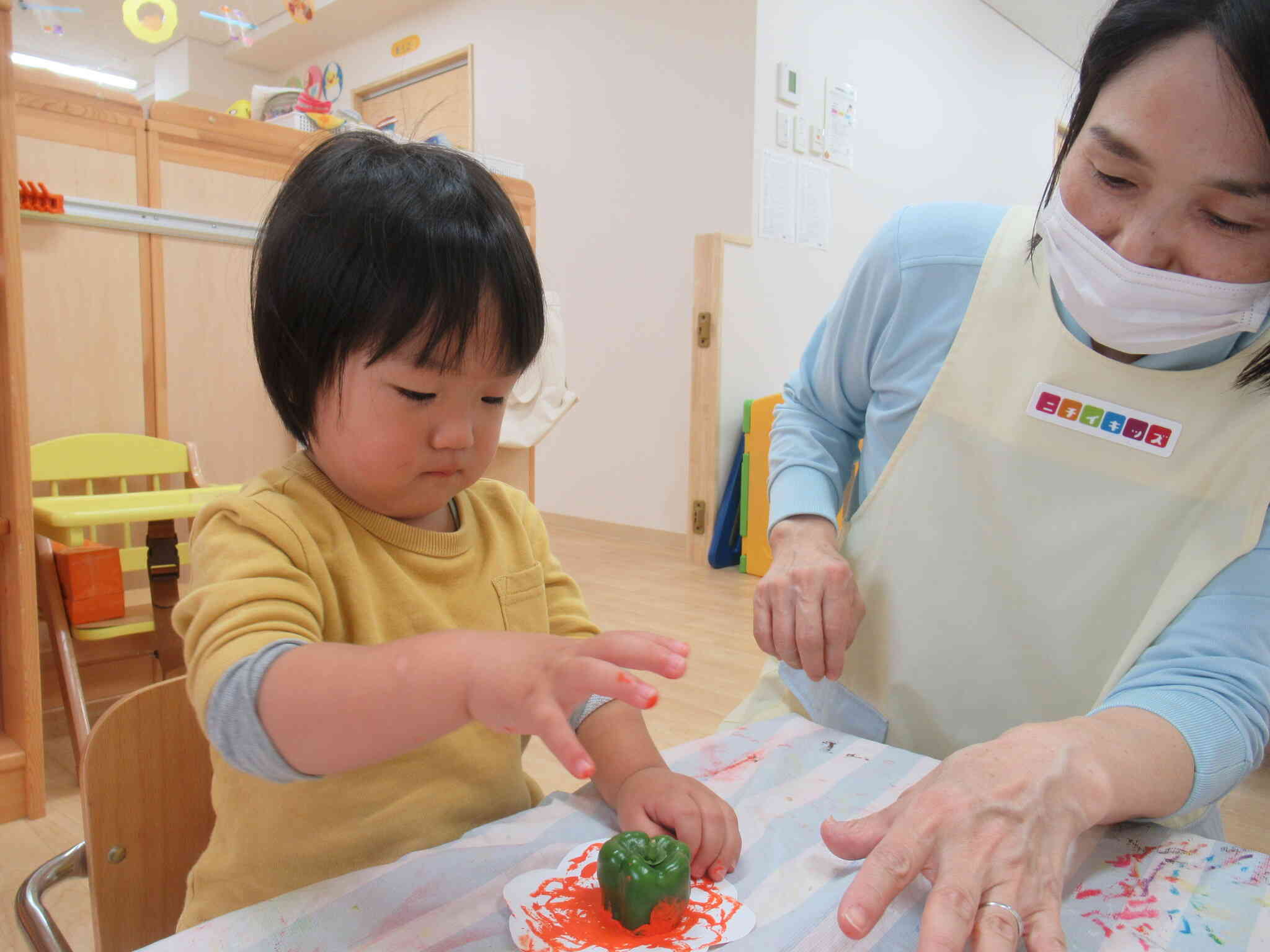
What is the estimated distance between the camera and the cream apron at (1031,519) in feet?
2.53

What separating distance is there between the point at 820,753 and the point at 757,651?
1914 millimetres

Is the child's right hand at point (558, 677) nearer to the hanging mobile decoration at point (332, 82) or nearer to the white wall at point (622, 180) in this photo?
the white wall at point (622, 180)

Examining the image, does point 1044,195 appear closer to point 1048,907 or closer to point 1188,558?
point 1188,558

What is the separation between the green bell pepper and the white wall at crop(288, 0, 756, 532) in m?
3.47

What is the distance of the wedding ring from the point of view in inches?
21.7

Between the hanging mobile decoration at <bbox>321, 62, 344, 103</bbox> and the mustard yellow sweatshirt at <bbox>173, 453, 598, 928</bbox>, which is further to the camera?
the hanging mobile decoration at <bbox>321, 62, 344, 103</bbox>

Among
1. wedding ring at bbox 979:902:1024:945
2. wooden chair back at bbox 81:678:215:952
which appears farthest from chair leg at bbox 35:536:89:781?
wedding ring at bbox 979:902:1024:945

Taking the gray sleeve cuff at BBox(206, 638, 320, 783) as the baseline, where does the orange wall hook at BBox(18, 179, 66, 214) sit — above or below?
above

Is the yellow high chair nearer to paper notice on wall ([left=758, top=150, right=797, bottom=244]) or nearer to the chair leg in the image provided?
the chair leg

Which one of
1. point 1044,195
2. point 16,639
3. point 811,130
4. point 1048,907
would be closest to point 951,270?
point 1044,195

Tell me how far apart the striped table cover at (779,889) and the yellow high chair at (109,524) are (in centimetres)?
132

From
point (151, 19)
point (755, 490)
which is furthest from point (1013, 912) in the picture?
point (151, 19)

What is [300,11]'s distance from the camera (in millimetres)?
3787

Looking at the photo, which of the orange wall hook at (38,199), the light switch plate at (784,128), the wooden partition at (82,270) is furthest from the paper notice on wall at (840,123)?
the orange wall hook at (38,199)
